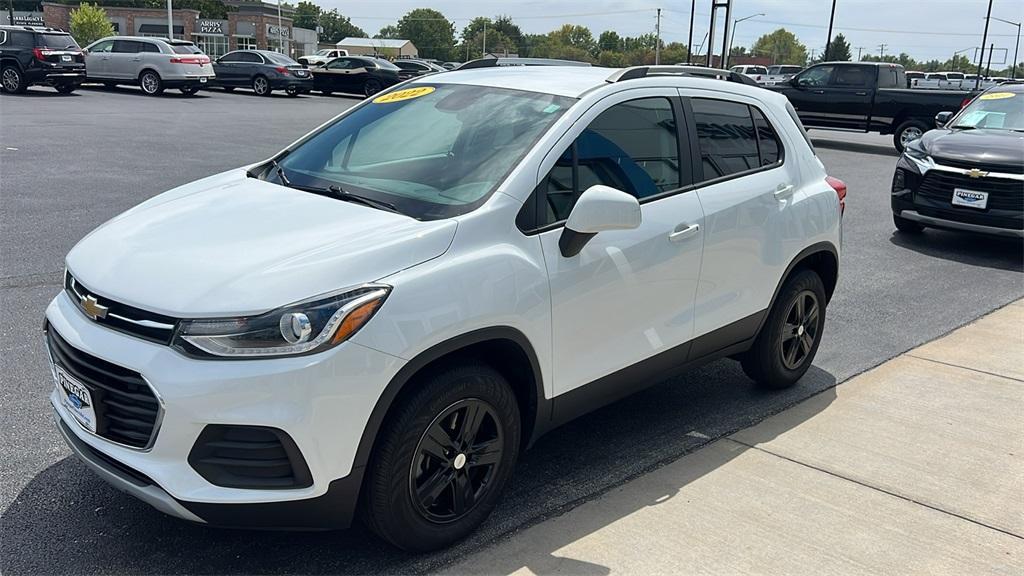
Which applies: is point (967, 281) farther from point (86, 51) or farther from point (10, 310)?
point (86, 51)

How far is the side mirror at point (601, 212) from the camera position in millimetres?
3324

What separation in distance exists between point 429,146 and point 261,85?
29.0 m

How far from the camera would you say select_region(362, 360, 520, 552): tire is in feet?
9.71

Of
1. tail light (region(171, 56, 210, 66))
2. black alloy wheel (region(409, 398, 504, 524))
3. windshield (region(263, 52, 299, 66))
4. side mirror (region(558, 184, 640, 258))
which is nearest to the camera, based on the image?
black alloy wheel (region(409, 398, 504, 524))

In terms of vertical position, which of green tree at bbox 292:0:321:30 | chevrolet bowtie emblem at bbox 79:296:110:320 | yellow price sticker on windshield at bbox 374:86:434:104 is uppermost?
green tree at bbox 292:0:321:30

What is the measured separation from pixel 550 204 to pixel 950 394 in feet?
10.7

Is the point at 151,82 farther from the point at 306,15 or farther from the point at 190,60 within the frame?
the point at 306,15

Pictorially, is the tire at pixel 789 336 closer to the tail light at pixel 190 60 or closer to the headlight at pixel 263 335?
the headlight at pixel 263 335

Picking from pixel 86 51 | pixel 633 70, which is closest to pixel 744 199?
pixel 633 70

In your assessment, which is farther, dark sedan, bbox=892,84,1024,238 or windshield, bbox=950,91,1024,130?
windshield, bbox=950,91,1024,130

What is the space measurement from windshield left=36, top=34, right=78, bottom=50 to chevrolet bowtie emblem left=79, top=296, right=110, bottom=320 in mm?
24040

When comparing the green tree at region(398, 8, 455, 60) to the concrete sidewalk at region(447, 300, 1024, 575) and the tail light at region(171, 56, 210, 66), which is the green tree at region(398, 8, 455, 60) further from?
the concrete sidewalk at region(447, 300, 1024, 575)

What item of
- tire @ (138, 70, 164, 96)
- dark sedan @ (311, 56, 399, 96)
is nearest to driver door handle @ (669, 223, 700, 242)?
tire @ (138, 70, 164, 96)

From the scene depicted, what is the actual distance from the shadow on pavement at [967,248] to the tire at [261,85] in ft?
82.7
